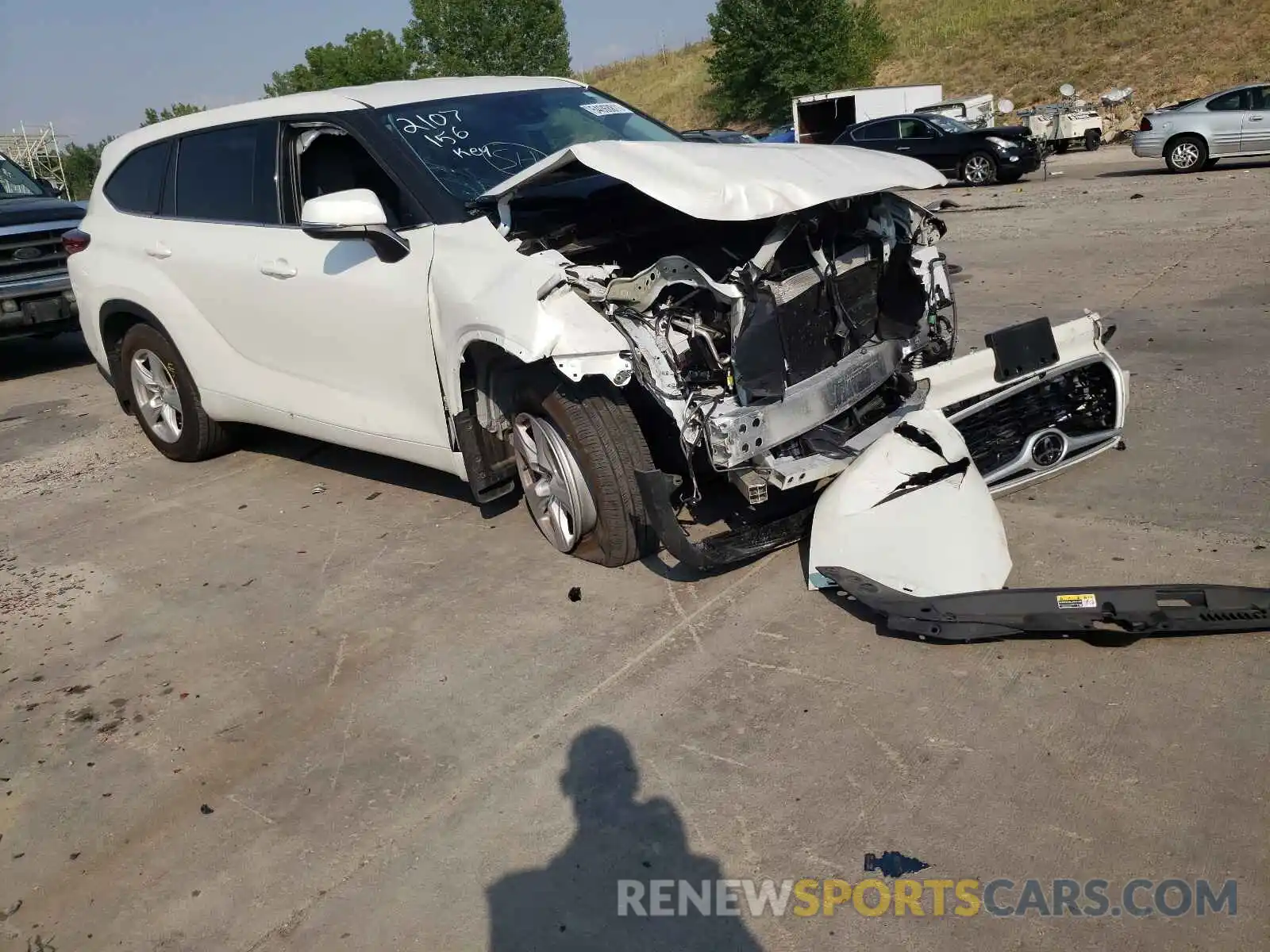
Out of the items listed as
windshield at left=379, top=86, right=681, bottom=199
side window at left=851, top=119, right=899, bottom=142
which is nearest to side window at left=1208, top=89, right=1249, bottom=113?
side window at left=851, top=119, right=899, bottom=142

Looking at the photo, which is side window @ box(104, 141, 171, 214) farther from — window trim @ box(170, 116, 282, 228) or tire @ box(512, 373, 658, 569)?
tire @ box(512, 373, 658, 569)

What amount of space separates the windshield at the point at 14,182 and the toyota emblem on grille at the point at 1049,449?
10069 millimetres

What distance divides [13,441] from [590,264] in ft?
18.7

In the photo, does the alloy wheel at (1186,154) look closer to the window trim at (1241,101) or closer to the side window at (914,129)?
the window trim at (1241,101)

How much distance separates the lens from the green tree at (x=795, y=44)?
4275 cm

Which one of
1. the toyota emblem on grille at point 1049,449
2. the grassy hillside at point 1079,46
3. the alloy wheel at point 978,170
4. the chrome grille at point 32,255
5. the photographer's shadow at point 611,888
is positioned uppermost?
the grassy hillside at point 1079,46

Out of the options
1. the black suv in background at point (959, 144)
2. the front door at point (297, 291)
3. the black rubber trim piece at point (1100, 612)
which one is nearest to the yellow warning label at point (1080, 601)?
the black rubber trim piece at point (1100, 612)

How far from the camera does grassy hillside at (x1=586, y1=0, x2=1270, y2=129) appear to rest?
31.2 m

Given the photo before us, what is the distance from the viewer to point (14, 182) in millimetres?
10609

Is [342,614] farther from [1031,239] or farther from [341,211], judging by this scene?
[1031,239]

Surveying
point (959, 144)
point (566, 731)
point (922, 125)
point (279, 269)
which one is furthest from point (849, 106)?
point (566, 731)

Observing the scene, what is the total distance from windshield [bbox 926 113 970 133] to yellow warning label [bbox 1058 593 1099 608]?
61.9ft

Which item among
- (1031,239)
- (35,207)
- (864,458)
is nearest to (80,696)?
(864,458)

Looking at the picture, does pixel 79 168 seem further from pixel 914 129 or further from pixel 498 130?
pixel 498 130
